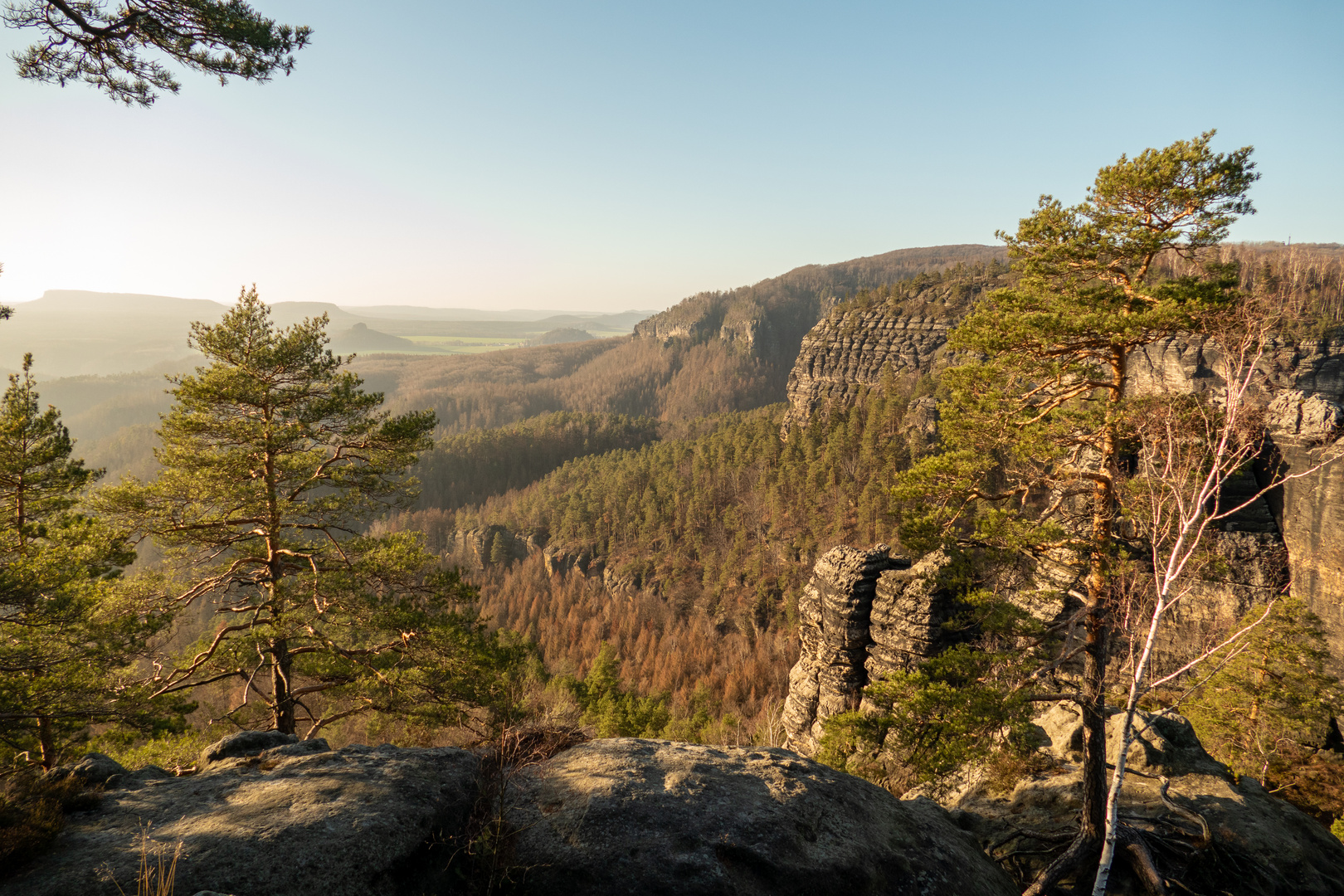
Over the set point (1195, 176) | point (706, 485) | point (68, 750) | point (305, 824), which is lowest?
point (706, 485)

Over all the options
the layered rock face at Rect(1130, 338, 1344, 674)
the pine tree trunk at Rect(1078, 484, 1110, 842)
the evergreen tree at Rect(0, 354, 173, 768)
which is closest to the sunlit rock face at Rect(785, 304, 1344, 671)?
the layered rock face at Rect(1130, 338, 1344, 674)

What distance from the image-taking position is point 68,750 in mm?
11789

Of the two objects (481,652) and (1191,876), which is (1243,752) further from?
(481,652)

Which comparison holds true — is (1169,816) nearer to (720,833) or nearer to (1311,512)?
(720,833)

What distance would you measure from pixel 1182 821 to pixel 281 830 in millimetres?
14100

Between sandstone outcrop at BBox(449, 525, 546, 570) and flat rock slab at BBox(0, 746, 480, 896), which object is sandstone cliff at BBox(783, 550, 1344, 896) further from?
sandstone outcrop at BBox(449, 525, 546, 570)

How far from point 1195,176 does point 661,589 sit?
82.9m

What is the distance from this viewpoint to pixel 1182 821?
9953 mm

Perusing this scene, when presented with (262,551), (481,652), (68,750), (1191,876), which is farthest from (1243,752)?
(68,750)

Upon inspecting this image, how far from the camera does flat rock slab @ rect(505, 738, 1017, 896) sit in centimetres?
658

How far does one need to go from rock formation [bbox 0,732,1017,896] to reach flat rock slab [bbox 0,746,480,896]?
0.7 inches

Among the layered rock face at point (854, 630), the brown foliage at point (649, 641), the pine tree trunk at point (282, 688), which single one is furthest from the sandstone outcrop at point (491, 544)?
the pine tree trunk at point (282, 688)

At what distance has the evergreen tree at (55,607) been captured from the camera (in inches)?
347

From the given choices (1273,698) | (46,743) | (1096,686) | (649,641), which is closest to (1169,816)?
(1096,686)
